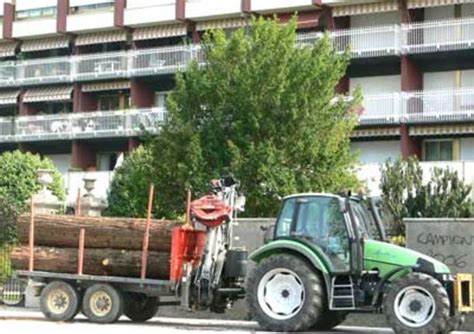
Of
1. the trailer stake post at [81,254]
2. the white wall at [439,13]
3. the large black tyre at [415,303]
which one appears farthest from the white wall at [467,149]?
the large black tyre at [415,303]

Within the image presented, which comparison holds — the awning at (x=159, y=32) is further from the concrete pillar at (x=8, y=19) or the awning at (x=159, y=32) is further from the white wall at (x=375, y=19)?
the white wall at (x=375, y=19)

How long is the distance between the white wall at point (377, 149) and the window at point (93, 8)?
1409 cm

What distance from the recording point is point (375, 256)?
16719mm

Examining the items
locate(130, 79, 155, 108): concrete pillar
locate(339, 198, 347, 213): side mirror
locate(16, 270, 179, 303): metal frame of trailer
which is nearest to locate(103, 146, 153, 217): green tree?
locate(16, 270, 179, 303): metal frame of trailer

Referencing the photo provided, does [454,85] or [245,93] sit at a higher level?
[454,85]

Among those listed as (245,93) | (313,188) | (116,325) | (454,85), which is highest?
(454,85)

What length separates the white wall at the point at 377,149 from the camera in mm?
41625

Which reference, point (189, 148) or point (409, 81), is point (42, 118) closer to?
point (409, 81)

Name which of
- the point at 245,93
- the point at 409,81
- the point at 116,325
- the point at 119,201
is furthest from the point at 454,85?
the point at 116,325

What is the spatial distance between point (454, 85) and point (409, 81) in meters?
1.79

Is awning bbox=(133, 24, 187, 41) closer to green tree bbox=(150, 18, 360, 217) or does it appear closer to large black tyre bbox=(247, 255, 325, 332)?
green tree bbox=(150, 18, 360, 217)

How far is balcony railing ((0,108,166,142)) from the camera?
1789 inches

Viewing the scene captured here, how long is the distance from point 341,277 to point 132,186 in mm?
12243

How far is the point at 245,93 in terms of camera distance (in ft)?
84.1
